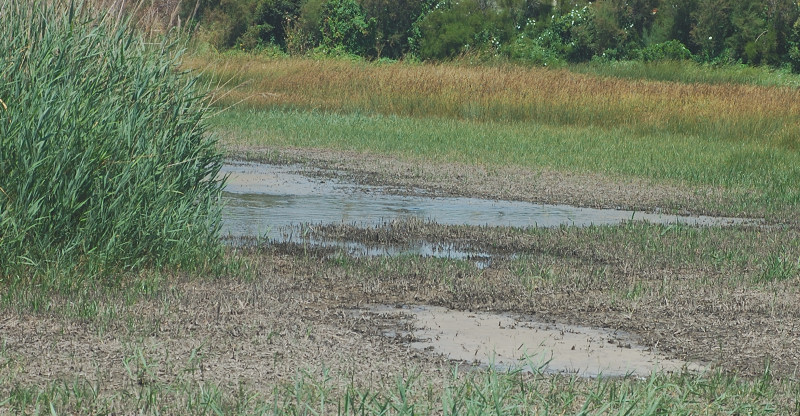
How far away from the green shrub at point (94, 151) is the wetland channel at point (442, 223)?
2.77ft

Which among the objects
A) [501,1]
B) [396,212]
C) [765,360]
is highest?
[765,360]

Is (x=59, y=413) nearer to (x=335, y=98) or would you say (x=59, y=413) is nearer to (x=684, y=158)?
(x=684, y=158)

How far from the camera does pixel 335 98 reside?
81.3ft

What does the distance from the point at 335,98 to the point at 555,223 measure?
567 inches

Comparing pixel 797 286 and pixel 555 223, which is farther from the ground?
pixel 797 286

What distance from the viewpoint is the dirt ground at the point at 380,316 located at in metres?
5.25

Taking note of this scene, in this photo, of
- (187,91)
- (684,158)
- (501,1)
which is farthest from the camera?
(501,1)

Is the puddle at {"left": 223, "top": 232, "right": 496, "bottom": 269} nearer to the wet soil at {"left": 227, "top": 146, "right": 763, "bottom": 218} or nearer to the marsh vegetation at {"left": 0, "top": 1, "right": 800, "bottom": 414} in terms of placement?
the marsh vegetation at {"left": 0, "top": 1, "right": 800, "bottom": 414}

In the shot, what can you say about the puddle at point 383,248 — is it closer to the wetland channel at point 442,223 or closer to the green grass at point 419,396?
the wetland channel at point 442,223

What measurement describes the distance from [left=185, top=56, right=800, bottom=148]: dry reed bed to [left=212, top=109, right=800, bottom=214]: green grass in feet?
2.49

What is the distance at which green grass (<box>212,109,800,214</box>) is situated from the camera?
14.6 m

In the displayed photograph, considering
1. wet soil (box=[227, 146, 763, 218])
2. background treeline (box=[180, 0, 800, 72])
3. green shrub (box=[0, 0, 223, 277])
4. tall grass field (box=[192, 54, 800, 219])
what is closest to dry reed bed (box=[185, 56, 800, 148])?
tall grass field (box=[192, 54, 800, 219])

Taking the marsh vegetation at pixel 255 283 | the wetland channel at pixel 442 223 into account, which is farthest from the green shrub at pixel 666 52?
the marsh vegetation at pixel 255 283

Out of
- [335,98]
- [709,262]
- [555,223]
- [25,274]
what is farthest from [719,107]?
[25,274]
